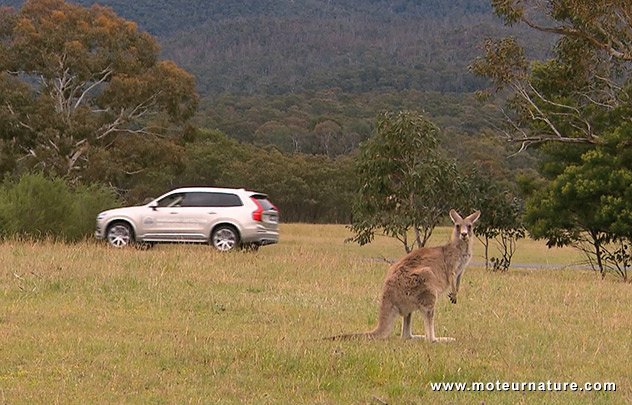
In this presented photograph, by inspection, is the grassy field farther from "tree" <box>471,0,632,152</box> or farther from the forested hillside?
the forested hillside

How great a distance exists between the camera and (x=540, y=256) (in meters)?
40.6

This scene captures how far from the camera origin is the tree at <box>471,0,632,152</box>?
24.8 metres

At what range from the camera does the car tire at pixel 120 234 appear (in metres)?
23.4

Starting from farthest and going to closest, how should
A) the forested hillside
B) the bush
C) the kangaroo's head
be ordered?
the forested hillside → the bush → the kangaroo's head

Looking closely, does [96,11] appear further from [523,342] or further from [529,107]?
[523,342]

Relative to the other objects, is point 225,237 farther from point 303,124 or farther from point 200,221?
point 303,124

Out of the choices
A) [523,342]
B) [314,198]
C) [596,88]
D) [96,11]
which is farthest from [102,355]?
[314,198]

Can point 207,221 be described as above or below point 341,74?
below

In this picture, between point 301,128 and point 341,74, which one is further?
point 341,74

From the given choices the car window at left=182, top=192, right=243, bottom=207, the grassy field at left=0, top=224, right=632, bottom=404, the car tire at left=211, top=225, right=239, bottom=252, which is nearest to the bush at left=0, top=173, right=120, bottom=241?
the car window at left=182, top=192, right=243, bottom=207

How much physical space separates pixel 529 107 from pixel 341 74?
139907mm

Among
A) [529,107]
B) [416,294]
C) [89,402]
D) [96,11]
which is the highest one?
[96,11]

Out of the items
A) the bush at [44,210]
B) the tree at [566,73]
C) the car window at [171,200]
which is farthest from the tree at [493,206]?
the bush at [44,210]

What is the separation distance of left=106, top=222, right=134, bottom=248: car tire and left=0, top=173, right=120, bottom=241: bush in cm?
197
